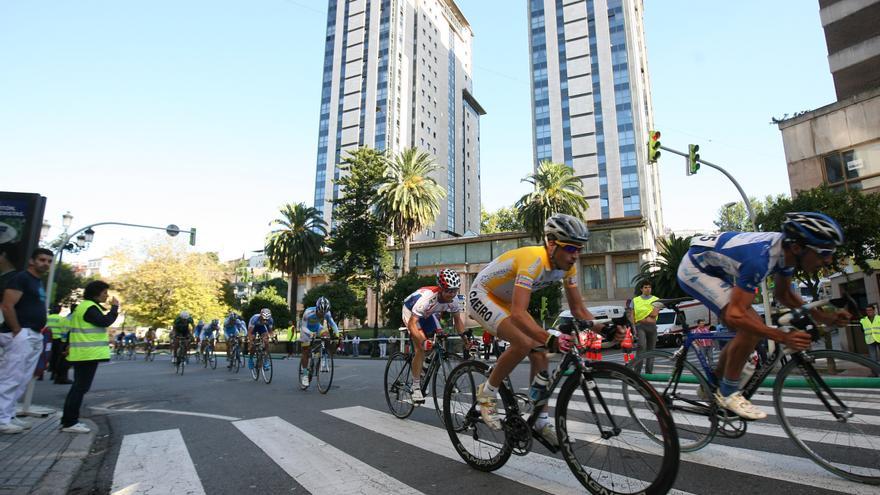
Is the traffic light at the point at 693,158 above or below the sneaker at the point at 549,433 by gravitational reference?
above

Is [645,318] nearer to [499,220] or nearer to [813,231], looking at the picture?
[813,231]

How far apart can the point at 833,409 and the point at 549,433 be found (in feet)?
7.03

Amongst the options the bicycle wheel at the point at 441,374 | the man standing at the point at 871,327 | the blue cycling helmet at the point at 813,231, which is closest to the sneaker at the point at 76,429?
→ the bicycle wheel at the point at 441,374

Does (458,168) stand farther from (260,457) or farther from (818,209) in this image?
(260,457)

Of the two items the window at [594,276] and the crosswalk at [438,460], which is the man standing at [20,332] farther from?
the window at [594,276]

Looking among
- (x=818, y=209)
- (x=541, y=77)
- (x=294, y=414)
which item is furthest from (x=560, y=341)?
(x=541, y=77)

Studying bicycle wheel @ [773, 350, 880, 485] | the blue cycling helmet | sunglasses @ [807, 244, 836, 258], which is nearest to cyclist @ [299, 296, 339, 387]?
bicycle wheel @ [773, 350, 880, 485]

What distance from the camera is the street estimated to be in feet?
10.8

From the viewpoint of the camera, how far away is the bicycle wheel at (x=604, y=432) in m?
2.82

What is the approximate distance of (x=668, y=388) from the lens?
4312 mm

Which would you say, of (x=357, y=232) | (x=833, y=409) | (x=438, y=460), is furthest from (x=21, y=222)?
(x=357, y=232)

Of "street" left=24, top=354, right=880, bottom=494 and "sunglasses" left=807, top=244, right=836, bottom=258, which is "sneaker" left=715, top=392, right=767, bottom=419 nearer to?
"street" left=24, top=354, right=880, bottom=494

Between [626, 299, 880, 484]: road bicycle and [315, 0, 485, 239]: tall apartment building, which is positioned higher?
[315, 0, 485, 239]: tall apartment building

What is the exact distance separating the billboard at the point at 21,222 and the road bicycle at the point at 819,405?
7.87m
